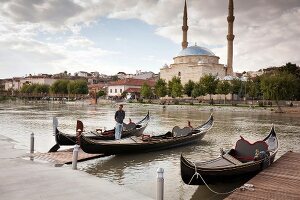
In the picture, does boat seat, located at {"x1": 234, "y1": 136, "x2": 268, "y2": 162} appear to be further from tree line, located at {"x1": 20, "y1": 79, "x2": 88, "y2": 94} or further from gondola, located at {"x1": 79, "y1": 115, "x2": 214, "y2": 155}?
tree line, located at {"x1": 20, "y1": 79, "x2": 88, "y2": 94}

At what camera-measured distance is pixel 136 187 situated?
32.7ft

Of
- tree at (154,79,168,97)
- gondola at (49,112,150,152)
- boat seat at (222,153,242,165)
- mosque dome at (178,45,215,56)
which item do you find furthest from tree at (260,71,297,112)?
boat seat at (222,153,242,165)

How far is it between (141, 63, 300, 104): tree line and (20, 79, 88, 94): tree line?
3955 cm

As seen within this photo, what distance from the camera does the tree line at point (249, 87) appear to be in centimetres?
5379

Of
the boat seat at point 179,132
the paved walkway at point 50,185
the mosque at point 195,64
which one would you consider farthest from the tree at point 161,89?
the paved walkway at point 50,185

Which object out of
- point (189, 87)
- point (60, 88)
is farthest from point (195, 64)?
point (60, 88)

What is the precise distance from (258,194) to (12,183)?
18.5 ft

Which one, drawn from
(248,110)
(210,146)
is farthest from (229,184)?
(248,110)

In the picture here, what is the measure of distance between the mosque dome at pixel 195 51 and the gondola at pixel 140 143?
2759 inches

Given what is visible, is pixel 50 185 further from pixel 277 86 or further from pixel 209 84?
pixel 209 84

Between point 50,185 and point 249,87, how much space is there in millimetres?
66848

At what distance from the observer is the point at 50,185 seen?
816 cm

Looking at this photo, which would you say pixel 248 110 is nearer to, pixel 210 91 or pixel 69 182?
pixel 210 91

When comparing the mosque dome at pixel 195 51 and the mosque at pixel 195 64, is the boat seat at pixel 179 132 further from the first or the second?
the mosque dome at pixel 195 51
